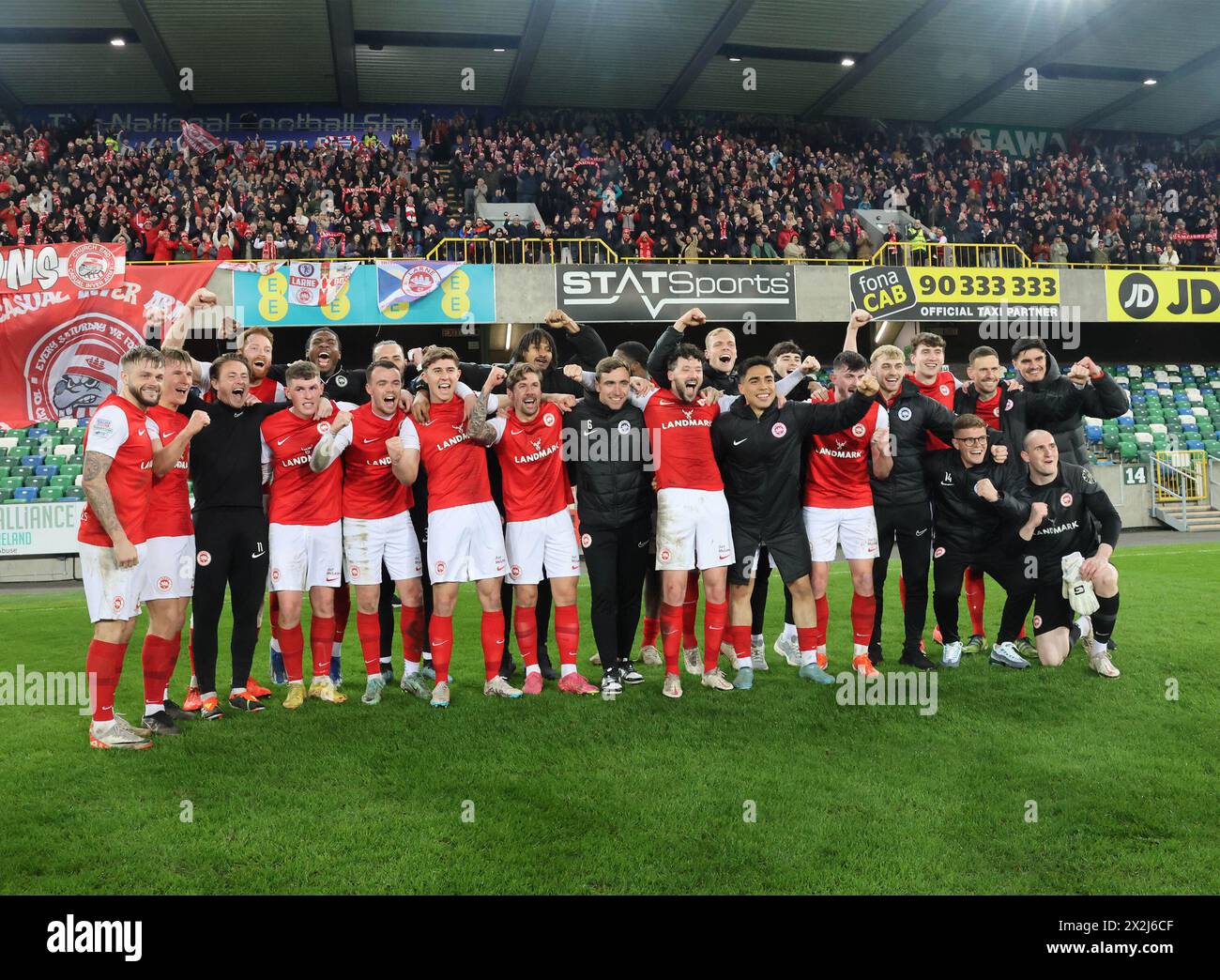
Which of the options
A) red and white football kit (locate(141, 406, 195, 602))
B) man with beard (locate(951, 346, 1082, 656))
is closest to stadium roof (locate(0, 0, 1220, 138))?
man with beard (locate(951, 346, 1082, 656))

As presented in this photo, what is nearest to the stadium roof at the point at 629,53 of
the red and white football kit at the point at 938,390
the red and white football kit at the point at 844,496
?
the red and white football kit at the point at 938,390

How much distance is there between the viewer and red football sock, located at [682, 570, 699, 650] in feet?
20.6

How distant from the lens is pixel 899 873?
3.33m

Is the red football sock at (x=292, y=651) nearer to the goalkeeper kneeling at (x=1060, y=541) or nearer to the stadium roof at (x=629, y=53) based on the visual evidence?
the goalkeeper kneeling at (x=1060, y=541)

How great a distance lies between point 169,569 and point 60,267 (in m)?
13.8

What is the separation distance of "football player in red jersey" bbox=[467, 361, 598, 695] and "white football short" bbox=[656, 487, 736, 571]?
0.62 meters

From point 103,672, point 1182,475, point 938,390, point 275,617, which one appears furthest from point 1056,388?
point 1182,475

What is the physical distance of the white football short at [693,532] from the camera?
581 centimetres

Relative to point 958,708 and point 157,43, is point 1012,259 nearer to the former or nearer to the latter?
point 958,708

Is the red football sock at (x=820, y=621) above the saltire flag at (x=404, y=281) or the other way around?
the other way around

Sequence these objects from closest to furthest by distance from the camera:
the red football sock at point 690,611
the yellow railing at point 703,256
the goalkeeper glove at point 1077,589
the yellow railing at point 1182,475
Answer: the goalkeeper glove at point 1077,589 < the red football sock at point 690,611 < the yellow railing at point 1182,475 < the yellow railing at point 703,256

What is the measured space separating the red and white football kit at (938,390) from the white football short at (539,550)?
110 inches

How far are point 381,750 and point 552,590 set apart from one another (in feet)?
5.34

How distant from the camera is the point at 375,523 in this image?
19.2 ft
